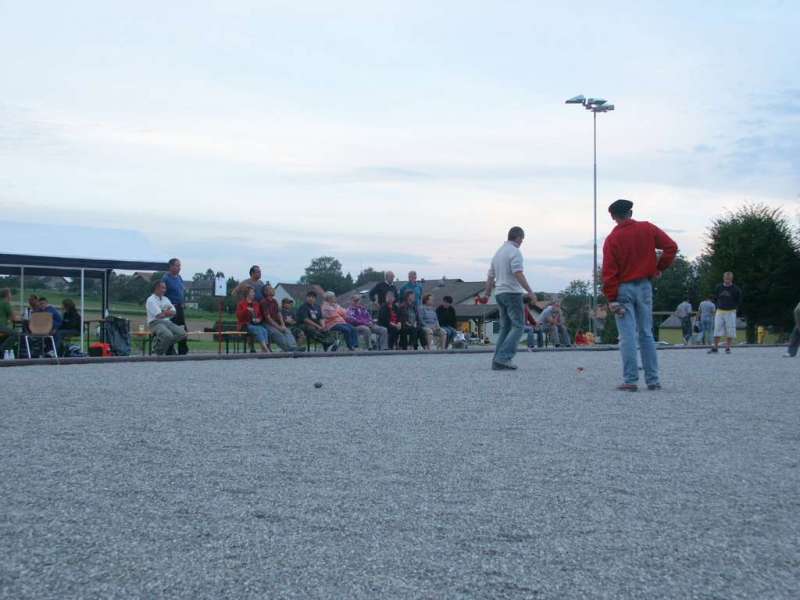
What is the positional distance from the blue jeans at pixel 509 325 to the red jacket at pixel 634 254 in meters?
2.97

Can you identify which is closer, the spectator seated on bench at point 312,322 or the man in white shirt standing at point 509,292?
the man in white shirt standing at point 509,292

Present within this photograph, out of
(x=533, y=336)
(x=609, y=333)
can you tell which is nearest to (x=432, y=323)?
(x=533, y=336)

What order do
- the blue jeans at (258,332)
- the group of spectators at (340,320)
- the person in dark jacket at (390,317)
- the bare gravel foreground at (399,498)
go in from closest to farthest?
the bare gravel foreground at (399,498) < the blue jeans at (258,332) < the group of spectators at (340,320) < the person in dark jacket at (390,317)

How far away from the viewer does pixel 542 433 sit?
6.50 metres

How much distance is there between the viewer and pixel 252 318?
1878cm

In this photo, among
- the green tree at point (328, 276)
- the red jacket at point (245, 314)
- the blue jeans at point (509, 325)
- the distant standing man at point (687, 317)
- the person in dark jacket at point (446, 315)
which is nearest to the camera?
the blue jeans at point (509, 325)

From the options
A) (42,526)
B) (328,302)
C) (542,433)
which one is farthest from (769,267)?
(42,526)

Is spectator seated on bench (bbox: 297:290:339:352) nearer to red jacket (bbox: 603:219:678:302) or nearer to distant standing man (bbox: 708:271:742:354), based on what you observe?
distant standing man (bbox: 708:271:742:354)

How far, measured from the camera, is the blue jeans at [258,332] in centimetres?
1847

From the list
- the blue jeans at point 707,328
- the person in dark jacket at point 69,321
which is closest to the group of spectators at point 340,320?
the person in dark jacket at point 69,321

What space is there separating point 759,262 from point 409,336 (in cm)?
3707

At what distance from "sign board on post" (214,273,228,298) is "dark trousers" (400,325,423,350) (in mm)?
4165

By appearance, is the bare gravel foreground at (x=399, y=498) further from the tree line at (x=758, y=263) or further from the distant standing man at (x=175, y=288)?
the tree line at (x=758, y=263)

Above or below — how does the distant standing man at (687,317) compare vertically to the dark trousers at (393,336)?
above
